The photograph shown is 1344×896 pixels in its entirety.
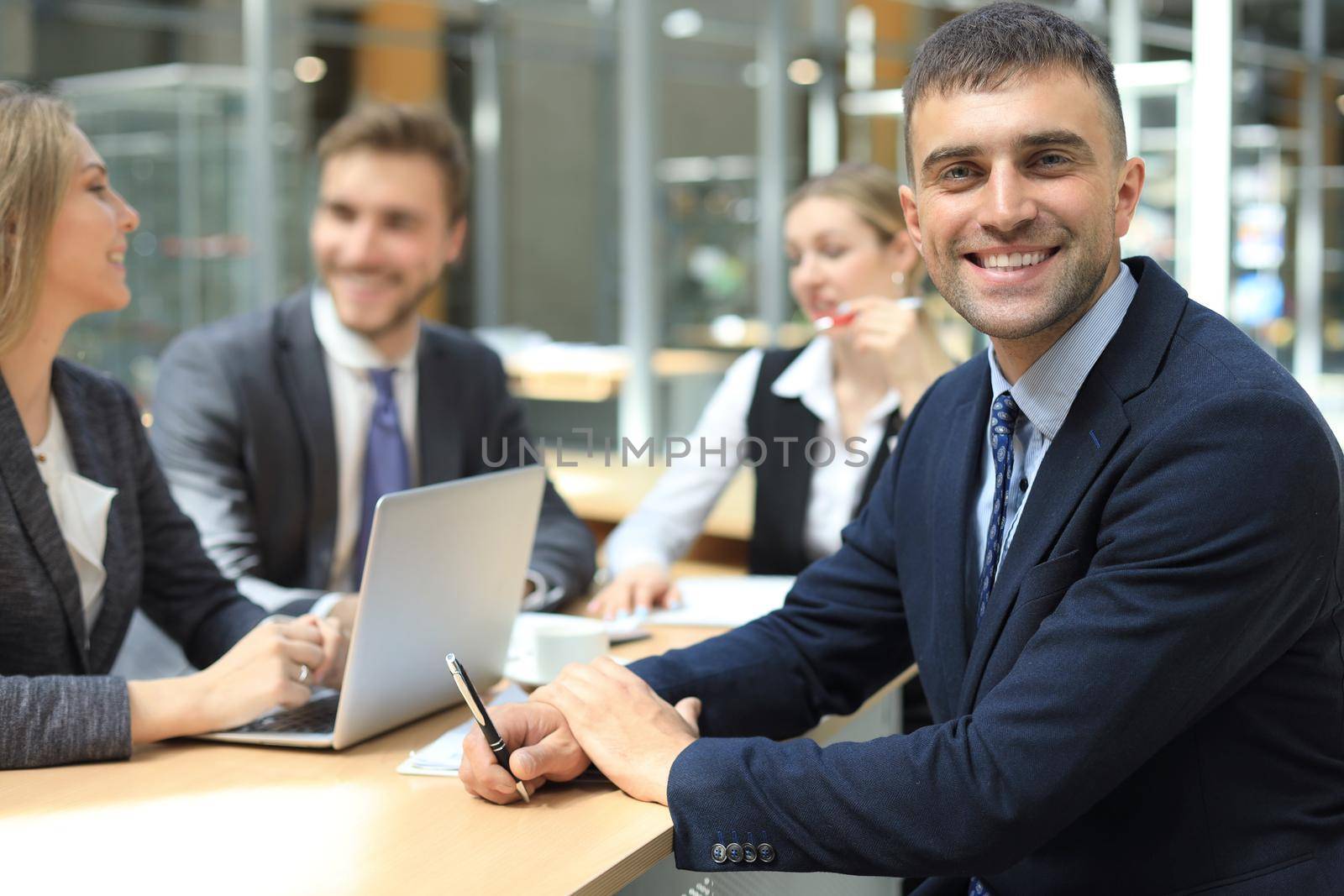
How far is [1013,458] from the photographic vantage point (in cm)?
153

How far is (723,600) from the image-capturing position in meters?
2.46

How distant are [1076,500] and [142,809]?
100 cm

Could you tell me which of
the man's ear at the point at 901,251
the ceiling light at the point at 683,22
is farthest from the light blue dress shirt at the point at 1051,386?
the ceiling light at the point at 683,22

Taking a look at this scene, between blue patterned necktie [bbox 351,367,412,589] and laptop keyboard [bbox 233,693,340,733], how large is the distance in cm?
88

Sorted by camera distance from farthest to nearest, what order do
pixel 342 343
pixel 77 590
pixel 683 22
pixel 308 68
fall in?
pixel 308 68 → pixel 683 22 → pixel 342 343 → pixel 77 590

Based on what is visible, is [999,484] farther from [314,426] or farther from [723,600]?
[314,426]

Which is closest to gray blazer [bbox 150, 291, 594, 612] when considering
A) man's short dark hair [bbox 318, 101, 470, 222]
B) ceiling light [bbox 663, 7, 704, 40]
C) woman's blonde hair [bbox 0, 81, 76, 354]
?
man's short dark hair [bbox 318, 101, 470, 222]

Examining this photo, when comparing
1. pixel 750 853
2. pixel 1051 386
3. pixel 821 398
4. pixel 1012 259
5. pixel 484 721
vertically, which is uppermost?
pixel 1012 259

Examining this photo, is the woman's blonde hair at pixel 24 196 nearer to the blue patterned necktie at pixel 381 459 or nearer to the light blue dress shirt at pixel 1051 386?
the blue patterned necktie at pixel 381 459

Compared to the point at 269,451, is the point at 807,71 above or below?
above

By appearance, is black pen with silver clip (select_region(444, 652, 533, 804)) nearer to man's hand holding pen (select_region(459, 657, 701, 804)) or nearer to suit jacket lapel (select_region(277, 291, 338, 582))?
man's hand holding pen (select_region(459, 657, 701, 804))

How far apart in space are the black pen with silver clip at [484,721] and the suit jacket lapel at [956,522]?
1.64 ft

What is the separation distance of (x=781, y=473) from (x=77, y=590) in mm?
1504

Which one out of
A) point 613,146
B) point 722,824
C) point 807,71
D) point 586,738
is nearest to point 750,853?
point 722,824
